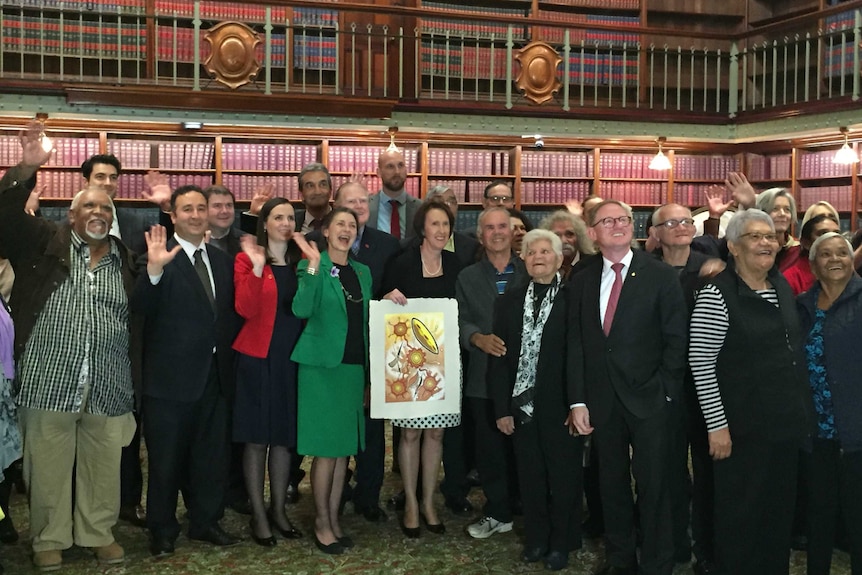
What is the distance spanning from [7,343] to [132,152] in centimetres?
514

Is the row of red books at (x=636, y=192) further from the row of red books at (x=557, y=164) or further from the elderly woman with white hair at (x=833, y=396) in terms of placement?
the elderly woman with white hair at (x=833, y=396)

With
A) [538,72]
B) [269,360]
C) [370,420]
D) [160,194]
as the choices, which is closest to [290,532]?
[370,420]

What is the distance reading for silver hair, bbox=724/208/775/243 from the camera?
131 inches

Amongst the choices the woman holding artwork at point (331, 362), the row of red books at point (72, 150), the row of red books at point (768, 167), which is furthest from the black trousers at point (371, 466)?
the row of red books at point (768, 167)

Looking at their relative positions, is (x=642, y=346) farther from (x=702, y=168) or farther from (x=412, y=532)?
(x=702, y=168)

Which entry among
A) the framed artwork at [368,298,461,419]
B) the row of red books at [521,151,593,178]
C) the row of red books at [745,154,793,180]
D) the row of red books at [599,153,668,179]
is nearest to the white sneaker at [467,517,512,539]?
the framed artwork at [368,298,461,419]

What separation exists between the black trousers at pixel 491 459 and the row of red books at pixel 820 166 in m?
6.38

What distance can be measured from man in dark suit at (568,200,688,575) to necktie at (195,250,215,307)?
152 cm

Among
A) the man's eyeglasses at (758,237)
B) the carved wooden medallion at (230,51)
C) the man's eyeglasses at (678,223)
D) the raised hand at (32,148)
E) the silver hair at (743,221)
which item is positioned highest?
the carved wooden medallion at (230,51)

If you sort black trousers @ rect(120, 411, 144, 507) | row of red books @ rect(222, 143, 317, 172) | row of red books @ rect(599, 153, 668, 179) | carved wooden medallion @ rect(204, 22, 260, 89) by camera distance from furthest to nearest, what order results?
row of red books @ rect(599, 153, 668, 179) → row of red books @ rect(222, 143, 317, 172) → carved wooden medallion @ rect(204, 22, 260, 89) → black trousers @ rect(120, 411, 144, 507)

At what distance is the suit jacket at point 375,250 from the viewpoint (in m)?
4.40

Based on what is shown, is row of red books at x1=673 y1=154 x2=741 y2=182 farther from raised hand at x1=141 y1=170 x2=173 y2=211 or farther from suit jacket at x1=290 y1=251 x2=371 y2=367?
suit jacket at x1=290 y1=251 x2=371 y2=367

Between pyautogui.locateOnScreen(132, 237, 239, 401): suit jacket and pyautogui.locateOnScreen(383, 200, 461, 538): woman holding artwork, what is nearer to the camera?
pyautogui.locateOnScreen(132, 237, 239, 401): suit jacket

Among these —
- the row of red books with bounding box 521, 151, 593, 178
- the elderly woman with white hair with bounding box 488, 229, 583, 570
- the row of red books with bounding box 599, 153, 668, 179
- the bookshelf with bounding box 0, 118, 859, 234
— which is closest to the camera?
the elderly woman with white hair with bounding box 488, 229, 583, 570
